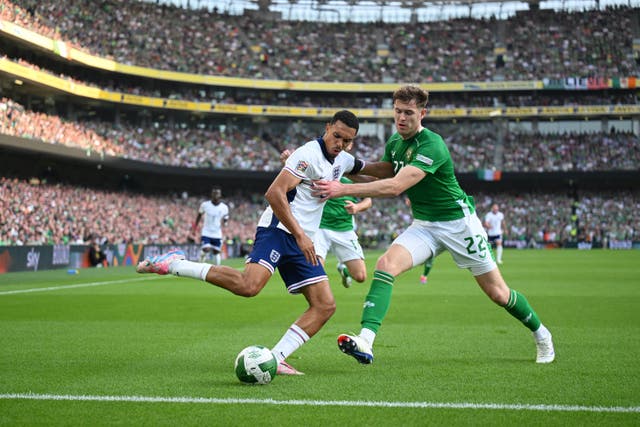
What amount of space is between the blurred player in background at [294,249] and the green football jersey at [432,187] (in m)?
0.81

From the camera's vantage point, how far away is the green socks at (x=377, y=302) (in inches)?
267

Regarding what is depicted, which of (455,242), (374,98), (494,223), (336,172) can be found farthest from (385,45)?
(336,172)

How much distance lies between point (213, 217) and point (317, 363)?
645 inches

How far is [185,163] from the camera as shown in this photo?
58.5 metres

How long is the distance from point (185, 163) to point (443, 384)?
54.1 m

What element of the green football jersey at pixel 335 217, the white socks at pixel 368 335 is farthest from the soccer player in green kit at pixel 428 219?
the green football jersey at pixel 335 217

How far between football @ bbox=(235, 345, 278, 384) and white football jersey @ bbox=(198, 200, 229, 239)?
1714 centimetres

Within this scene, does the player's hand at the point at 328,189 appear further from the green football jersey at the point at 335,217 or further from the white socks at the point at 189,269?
the green football jersey at the point at 335,217

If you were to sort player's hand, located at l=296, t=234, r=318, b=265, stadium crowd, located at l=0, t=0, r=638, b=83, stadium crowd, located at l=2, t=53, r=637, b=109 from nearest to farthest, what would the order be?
player's hand, located at l=296, t=234, r=318, b=265, stadium crowd, located at l=0, t=0, r=638, b=83, stadium crowd, located at l=2, t=53, r=637, b=109

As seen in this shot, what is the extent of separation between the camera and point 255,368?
240 inches

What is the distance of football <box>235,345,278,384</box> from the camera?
6098 millimetres

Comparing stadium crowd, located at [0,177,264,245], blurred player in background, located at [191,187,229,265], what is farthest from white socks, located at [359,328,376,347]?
stadium crowd, located at [0,177,264,245]

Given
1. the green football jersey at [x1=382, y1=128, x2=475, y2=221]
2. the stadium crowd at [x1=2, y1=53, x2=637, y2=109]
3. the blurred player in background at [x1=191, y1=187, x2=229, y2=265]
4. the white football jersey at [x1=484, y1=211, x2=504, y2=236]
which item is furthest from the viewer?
the stadium crowd at [x1=2, y1=53, x2=637, y2=109]

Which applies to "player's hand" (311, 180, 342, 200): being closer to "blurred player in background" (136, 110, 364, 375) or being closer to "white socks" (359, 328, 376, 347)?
"blurred player in background" (136, 110, 364, 375)
